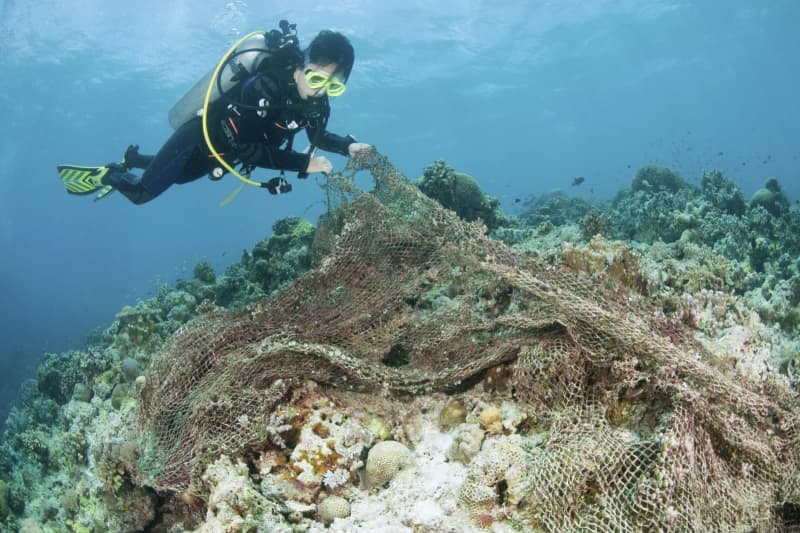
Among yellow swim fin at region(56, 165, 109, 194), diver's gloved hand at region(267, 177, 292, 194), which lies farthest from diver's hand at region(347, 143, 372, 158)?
yellow swim fin at region(56, 165, 109, 194)

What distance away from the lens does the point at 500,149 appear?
107188 millimetres

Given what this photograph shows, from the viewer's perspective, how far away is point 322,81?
5.20m

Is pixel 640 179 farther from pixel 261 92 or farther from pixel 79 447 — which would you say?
pixel 79 447

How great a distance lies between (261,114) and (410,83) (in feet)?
165

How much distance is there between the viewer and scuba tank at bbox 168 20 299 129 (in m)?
5.56

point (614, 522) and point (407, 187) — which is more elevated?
point (407, 187)

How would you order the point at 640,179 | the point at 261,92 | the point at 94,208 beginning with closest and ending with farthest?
the point at 261,92 → the point at 640,179 → the point at 94,208

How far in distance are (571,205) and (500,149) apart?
309 feet

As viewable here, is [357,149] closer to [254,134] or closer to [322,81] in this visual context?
[322,81]

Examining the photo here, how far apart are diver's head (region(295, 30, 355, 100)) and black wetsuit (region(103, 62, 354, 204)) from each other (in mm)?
131

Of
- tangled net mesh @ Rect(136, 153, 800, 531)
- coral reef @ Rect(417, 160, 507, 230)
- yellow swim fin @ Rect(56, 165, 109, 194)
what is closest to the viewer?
tangled net mesh @ Rect(136, 153, 800, 531)

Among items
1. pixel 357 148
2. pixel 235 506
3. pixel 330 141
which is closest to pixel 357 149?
pixel 357 148

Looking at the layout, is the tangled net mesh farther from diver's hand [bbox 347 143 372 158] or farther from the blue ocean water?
the blue ocean water

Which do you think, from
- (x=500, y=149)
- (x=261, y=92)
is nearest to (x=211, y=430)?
(x=261, y=92)
